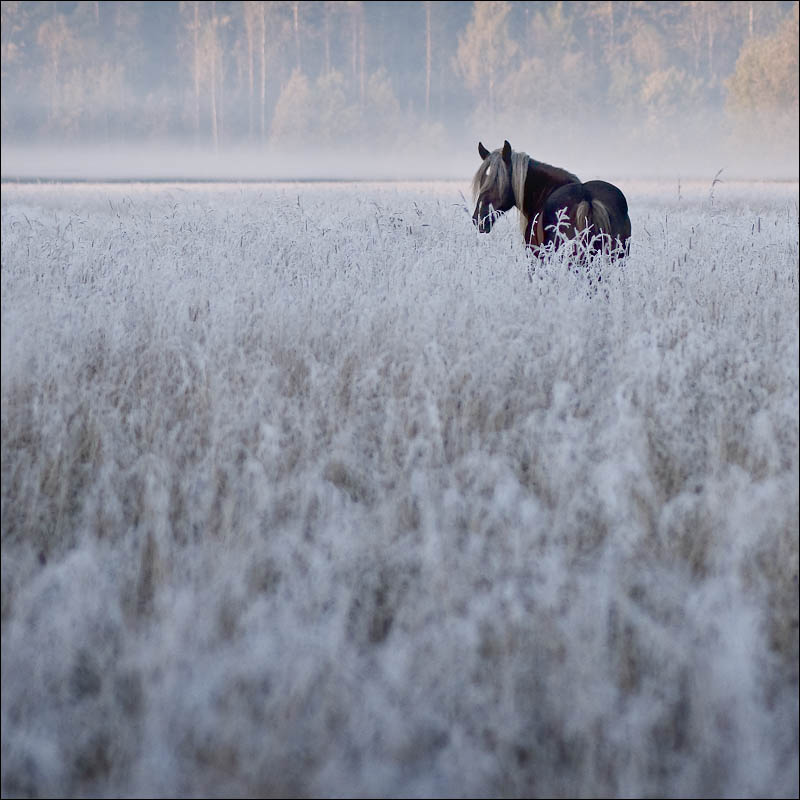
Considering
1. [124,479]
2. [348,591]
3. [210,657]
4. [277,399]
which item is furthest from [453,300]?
[210,657]

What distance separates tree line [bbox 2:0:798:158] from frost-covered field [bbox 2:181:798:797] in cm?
4490

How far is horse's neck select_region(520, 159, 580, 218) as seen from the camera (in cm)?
598

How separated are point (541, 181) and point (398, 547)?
4185mm

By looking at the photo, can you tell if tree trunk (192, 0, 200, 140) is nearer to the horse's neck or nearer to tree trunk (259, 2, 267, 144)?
tree trunk (259, 2, 267, 144)

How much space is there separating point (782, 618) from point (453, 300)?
2.78 m

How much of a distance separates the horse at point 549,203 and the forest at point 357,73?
39.5 m

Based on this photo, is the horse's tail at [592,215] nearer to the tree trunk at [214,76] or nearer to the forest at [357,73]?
the forest at [357,73]

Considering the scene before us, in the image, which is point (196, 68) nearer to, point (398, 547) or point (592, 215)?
point (592, 215)

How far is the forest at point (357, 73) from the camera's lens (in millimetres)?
48500

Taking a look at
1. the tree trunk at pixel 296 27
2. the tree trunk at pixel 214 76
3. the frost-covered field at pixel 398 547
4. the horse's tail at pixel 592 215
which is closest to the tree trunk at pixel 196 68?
the tree trunk at pixel 214 76

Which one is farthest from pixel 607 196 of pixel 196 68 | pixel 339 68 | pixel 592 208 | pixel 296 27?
pixel 339 68

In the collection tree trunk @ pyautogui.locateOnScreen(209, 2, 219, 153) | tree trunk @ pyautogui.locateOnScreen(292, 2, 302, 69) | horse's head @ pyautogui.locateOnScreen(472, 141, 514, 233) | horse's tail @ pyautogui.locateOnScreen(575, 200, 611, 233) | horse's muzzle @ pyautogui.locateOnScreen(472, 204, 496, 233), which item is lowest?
horse's tail @ pyautogui.locateOnScreen(575, 200, 611, 233)

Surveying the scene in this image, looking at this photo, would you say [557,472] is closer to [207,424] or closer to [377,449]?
[377,449]

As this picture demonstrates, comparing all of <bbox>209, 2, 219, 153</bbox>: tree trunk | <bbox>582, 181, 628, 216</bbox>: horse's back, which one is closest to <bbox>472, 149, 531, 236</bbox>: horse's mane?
<bbox>582, 181, 628, 216</bbox>: horse's back
